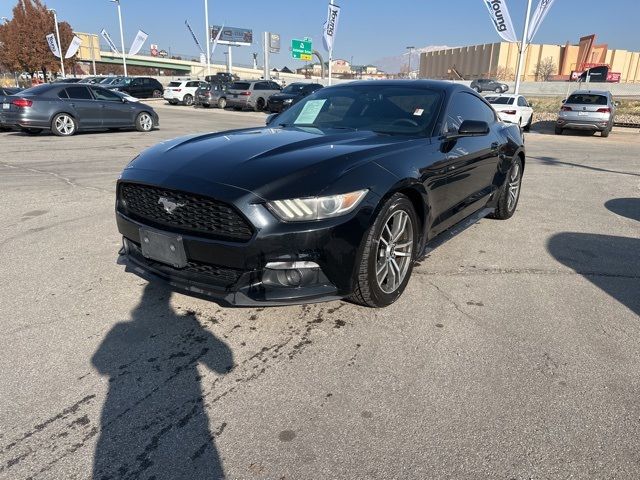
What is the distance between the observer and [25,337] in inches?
122

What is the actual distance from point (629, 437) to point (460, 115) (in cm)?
307

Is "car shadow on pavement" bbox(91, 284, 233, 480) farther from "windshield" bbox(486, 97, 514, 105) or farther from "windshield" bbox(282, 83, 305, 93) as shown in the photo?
"windshield" bbox(282, 83, 305, 93)

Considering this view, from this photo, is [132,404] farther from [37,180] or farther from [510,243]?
[37,180]

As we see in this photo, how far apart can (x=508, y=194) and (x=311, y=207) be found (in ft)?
12.7

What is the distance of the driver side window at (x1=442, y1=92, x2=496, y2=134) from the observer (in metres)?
4.25

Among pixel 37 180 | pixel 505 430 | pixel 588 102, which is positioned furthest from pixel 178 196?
pixel 588 102

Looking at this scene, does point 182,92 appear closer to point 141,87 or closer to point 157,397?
point 141,87

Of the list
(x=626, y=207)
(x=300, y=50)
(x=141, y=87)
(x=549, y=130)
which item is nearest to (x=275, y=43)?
(x=300, y=50)

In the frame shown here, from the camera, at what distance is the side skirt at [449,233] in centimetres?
388

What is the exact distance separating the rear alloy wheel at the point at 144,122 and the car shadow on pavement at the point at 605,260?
45.0ft

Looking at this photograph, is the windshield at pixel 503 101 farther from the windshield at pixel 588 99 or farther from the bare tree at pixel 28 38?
the bare tree at pixel 28 38

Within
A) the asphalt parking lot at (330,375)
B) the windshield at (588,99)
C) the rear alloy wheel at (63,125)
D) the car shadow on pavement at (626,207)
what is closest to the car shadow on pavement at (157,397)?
the asphalt parking lot at (330,375)

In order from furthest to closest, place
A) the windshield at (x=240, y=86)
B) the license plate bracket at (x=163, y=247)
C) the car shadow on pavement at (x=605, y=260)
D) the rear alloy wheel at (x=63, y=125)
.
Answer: the windshield at (x=240, y=86) < the rear alloy wheel at (x=63, y=125) < the car shadow on pavement at (x=605, y=260) < the license plate bracket at (x=163, y=247)

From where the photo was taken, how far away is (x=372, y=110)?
434 cm
